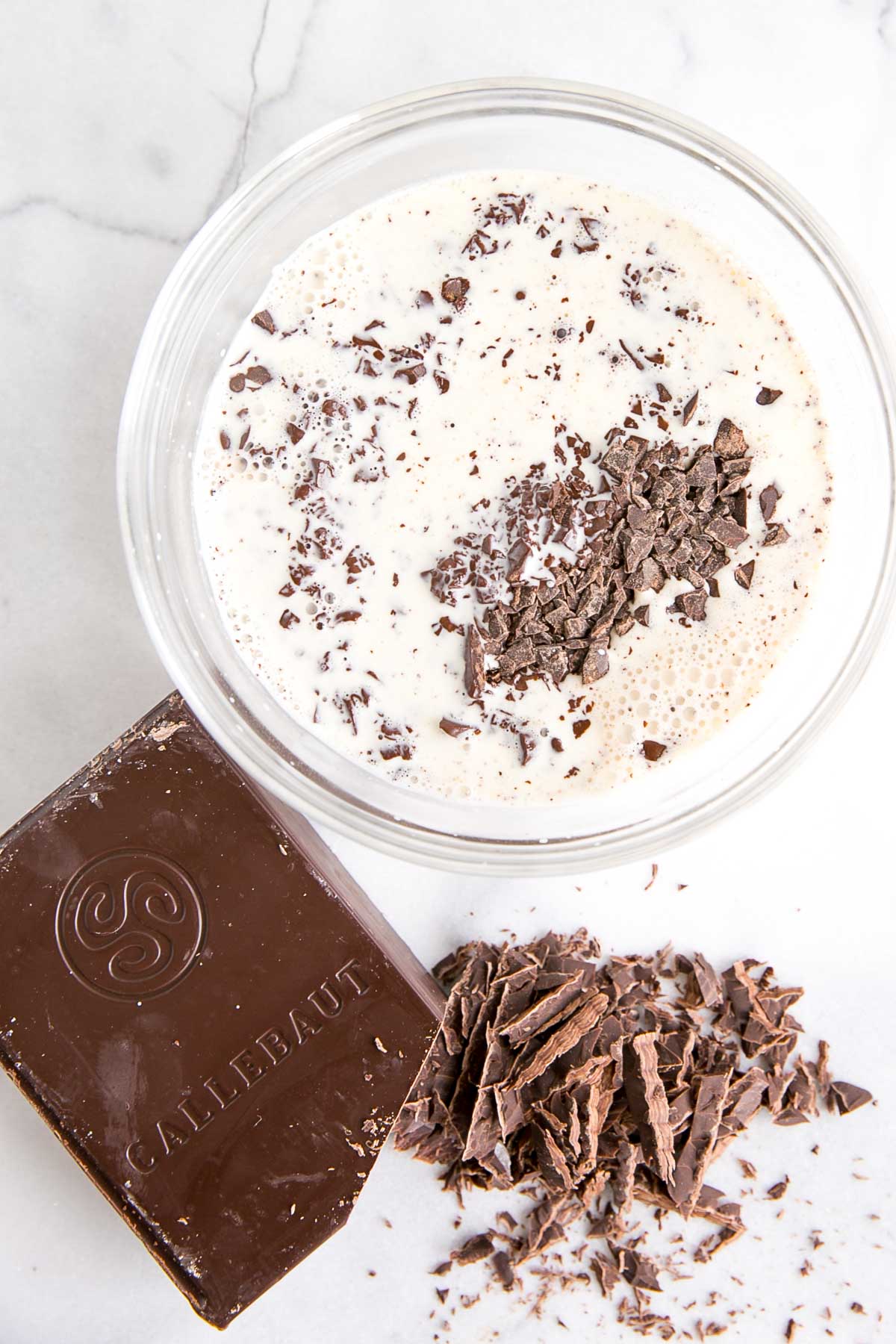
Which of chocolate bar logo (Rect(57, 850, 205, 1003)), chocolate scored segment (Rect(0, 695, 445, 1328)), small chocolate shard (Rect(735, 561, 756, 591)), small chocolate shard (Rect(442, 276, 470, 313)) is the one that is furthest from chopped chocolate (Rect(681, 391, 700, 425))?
chocolate bar logo (Rect(57, 850, 205, 1003))

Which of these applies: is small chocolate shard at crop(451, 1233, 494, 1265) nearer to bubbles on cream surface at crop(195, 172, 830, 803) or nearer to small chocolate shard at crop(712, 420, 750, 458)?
bubbles on cream surface at crop(195, 172, 830, 803)

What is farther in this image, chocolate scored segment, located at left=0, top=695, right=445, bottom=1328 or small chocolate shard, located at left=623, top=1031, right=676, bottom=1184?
small chocolate shard, located at left=623, top=1031, right=676, bottom=1184

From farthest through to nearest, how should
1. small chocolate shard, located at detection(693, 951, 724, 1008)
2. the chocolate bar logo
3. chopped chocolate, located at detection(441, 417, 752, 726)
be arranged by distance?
small chocolate shard, located at detection(693, 951, 724, 1008) < the chocolate bar logo < chopped chocolate, located at detection(441, 417, 752, 726)

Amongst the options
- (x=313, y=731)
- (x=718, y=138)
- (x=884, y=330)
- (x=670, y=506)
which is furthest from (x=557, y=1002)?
(x=718, y=138)

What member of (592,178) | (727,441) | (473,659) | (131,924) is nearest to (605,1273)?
(131,924)

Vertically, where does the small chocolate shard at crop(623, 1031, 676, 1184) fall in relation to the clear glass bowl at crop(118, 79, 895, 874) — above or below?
below

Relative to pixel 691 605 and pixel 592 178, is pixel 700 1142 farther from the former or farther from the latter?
pixel 592 178
